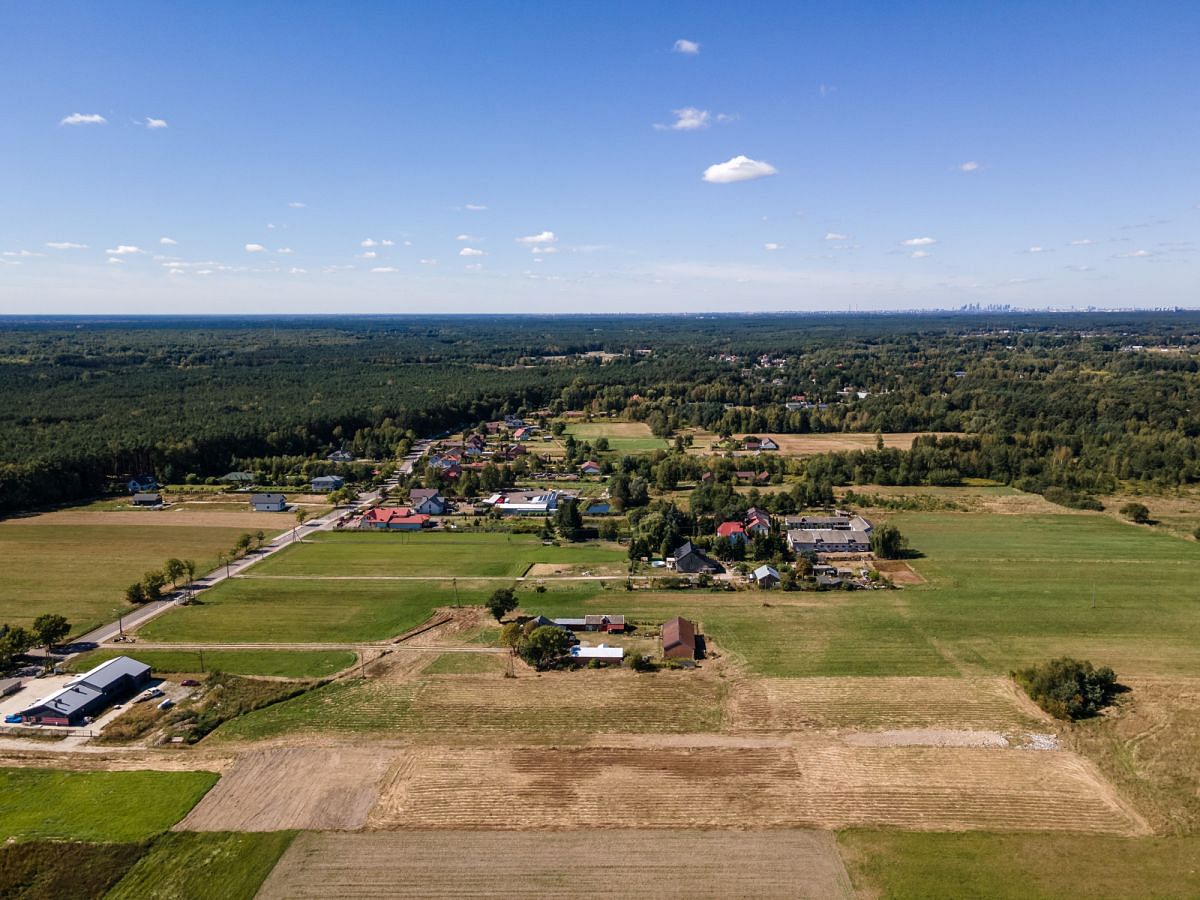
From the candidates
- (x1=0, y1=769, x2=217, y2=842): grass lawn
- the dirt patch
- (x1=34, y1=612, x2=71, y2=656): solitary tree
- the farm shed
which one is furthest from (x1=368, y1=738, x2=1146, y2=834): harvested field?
(x1=34, y1=612, x2=71, y2=656): solitary tree

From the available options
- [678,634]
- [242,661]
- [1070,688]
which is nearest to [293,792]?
[242,661]

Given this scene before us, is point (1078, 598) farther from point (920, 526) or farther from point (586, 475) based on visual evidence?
point (586, 475)

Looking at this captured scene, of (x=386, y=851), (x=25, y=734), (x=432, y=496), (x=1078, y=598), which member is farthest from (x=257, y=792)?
(x=1078, y=598)

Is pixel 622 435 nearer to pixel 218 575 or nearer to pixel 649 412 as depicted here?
pixel 649 412

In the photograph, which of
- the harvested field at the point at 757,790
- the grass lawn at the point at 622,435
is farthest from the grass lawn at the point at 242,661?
the grass lawn at the point at 622,435

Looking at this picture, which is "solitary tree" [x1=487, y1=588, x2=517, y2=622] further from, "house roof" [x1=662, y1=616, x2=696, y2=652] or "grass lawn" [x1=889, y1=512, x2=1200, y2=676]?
"grass lawn" [x1=889, y1=512, x2=1200, y2=676]

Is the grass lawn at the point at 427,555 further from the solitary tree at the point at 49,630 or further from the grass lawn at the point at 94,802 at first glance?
the grass lawn at the point at 94,802
